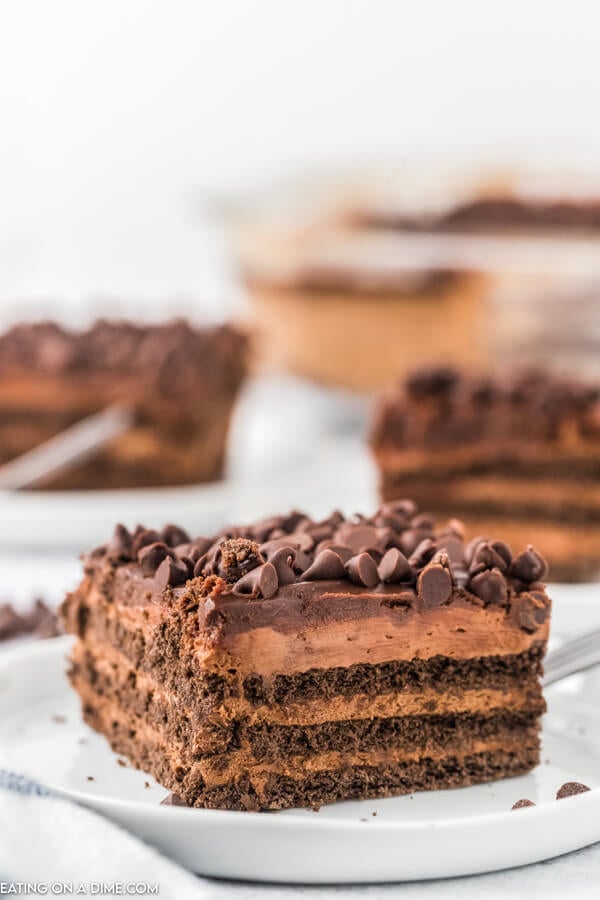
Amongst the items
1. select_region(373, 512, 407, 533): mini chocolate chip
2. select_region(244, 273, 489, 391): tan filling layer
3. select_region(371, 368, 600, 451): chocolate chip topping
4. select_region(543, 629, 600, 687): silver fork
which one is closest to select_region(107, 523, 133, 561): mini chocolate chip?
select_region(373, 512, 407, 533): mini chocolate chip

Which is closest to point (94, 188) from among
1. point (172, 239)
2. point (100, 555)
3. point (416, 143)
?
point (172, 239)

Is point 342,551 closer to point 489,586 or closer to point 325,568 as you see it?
point 325,568

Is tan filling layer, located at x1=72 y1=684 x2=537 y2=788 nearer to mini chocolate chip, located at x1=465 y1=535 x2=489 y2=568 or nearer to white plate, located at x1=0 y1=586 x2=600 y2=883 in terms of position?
white plate, located at x1=0 y1=586 x2=600 y2=883

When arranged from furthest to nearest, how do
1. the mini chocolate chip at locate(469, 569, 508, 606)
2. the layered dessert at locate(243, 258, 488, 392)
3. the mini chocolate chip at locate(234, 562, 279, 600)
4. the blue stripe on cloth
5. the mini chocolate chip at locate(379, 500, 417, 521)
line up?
the layered dessert at locate(243, 258, 488, 392)
the mini chocolate chip at locate(379, 500, 417, 521)
the mini chocolate chip at locate(469, 569, 508, 606)
the mini chocolate chip at locate(234, 562, 279, 600)
the blue stripe on cloth

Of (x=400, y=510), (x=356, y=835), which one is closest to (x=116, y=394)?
(x=400, y=510)

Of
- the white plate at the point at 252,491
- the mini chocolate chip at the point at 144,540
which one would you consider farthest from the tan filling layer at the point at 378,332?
the mini chocolate chip at the point at 144,540

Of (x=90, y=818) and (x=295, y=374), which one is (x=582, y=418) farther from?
(x=90, y=818)
